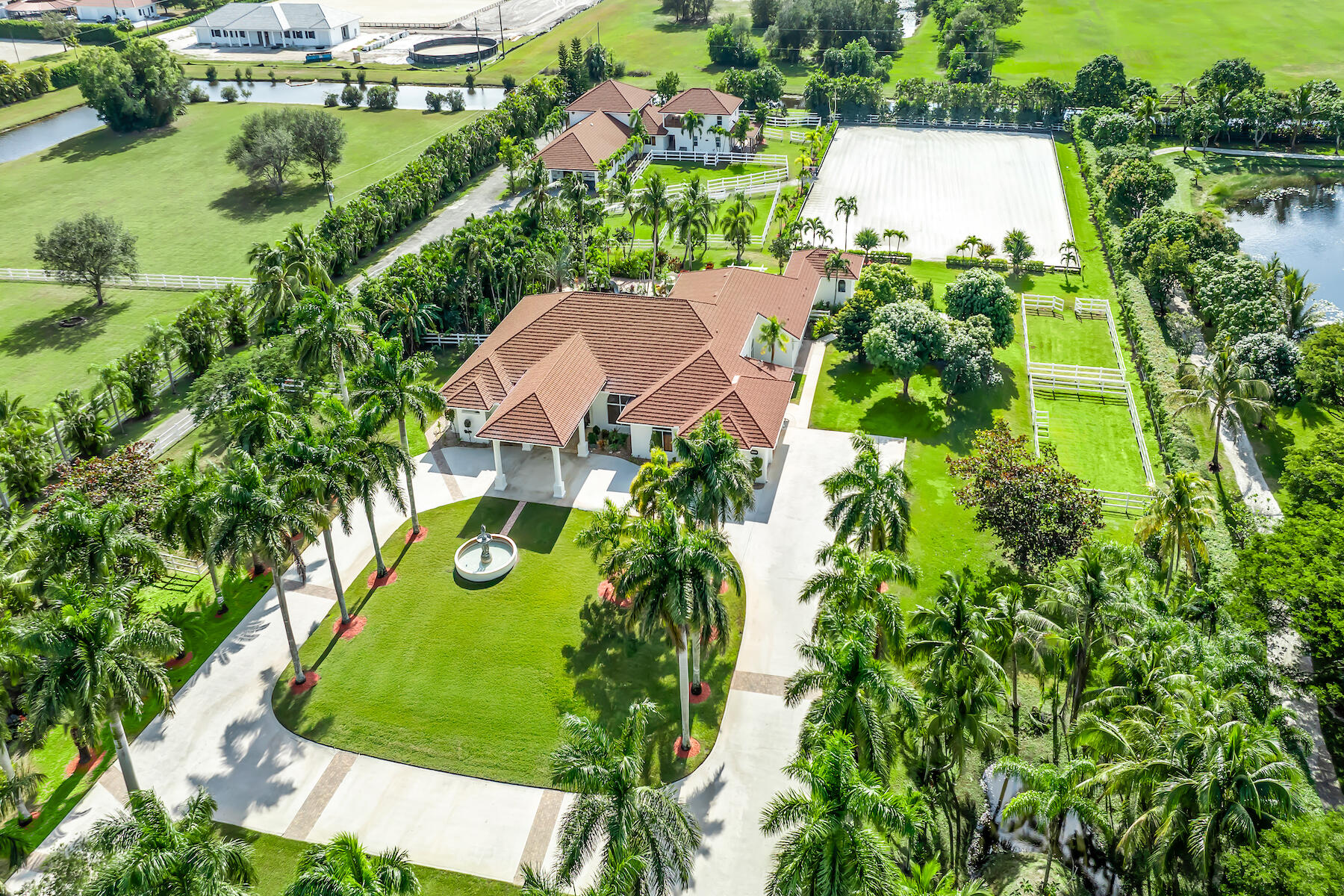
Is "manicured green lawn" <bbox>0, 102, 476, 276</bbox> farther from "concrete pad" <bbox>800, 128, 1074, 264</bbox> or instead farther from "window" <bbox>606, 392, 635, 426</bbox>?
"concrete pad" <bbox>800, 128, 1074, 264</bbox>

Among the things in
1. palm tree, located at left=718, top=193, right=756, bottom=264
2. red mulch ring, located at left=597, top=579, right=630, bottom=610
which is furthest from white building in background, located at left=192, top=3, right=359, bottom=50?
red mulch ring, located at left=597, top=579, right=630, bottom=610

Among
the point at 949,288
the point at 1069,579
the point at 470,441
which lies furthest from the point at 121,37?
the point at 1069,579

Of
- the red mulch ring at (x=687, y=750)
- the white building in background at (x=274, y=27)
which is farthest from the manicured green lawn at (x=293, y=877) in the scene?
the white building in background at (x=274, y=27)

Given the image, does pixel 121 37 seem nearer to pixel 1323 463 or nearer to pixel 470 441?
pixel 470 441

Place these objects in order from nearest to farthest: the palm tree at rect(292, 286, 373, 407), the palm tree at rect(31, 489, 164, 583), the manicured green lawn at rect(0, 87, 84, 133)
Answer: the palm tree at rect(31, 489, 164, 583)
the palm tree at rect(292, 286, 373, 407)
the manicured green lawn at rect(0, 87, 84, 133)

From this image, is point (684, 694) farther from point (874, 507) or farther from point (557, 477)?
point (557, 477)

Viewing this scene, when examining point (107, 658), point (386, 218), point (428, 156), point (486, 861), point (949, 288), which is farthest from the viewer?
point (428, 156)

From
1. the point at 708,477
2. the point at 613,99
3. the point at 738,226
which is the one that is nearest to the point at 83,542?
the point at 708,477
